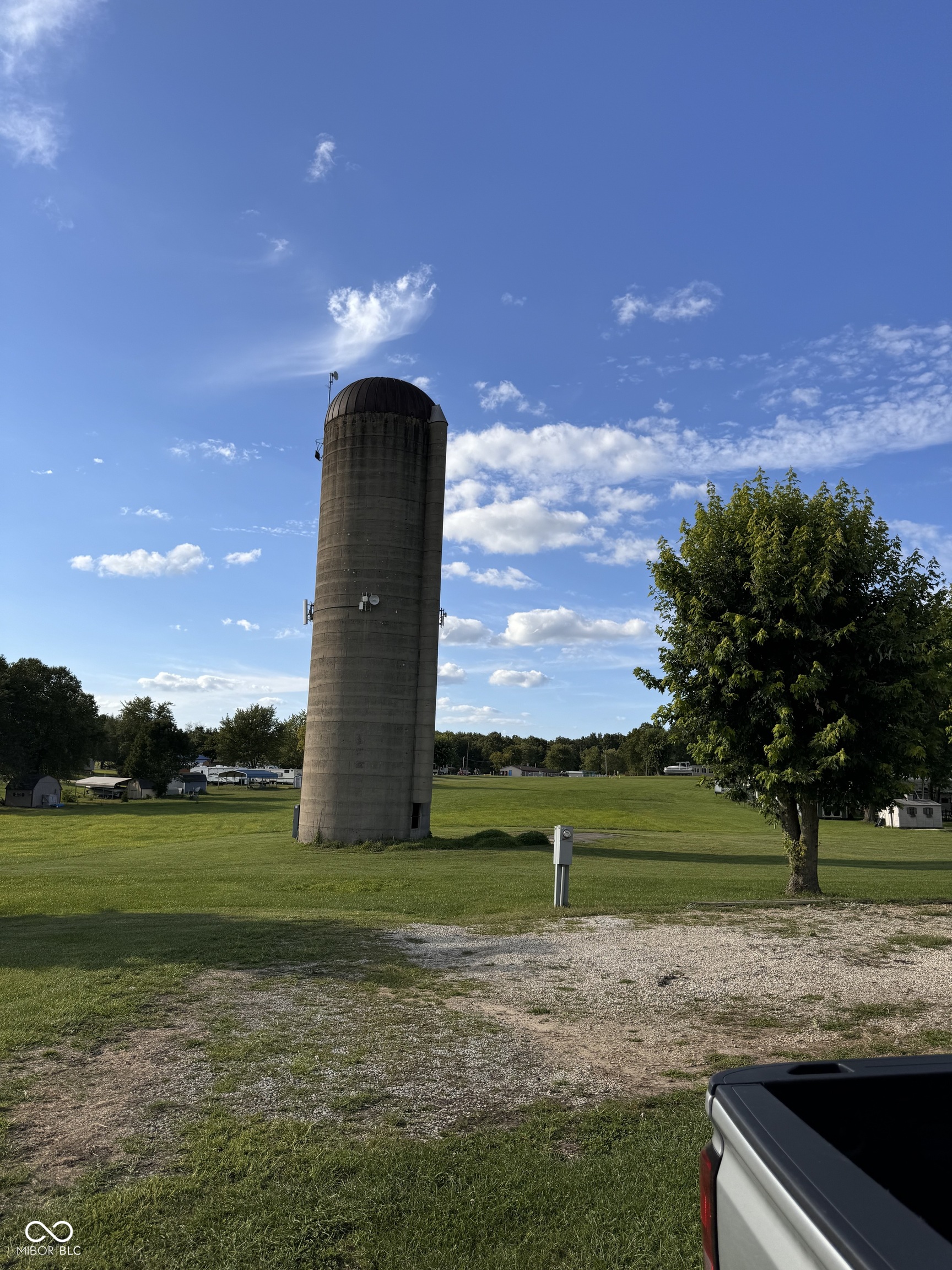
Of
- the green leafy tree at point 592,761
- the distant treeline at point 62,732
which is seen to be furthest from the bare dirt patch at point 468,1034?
the green leafy tree at point 592,761

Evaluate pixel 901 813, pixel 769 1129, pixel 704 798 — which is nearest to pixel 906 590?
pixel 769 1129

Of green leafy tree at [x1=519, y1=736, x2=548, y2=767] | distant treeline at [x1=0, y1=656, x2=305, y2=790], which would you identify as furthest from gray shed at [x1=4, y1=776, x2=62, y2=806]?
green leafy tree at [x1=519, y1=736, x2=548, y2=767]

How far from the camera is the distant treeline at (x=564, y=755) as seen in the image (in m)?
144

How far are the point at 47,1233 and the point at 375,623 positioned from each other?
2998 centimetres

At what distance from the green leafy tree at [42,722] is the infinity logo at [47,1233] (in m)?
80.8

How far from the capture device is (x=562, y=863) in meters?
15.6

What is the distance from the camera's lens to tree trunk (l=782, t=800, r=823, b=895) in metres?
17.0

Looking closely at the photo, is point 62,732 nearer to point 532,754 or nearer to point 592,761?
point 592,761

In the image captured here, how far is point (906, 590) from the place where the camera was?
16.1 meters

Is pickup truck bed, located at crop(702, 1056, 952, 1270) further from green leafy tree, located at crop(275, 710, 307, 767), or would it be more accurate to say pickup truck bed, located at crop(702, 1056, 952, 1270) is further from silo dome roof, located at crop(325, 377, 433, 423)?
Answer: green leafy tree, located at crop(275, 710, 307, 767)

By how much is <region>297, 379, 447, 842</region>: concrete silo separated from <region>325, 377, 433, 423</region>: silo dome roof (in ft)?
0.21

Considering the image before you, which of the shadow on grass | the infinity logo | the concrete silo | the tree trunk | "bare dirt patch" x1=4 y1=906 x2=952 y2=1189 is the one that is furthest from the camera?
the concrete silo

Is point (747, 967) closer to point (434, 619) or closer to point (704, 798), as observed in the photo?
point (434, 619)

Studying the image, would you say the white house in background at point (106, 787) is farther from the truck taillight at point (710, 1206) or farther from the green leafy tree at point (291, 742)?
the truck taillight at point (710, 1206)
